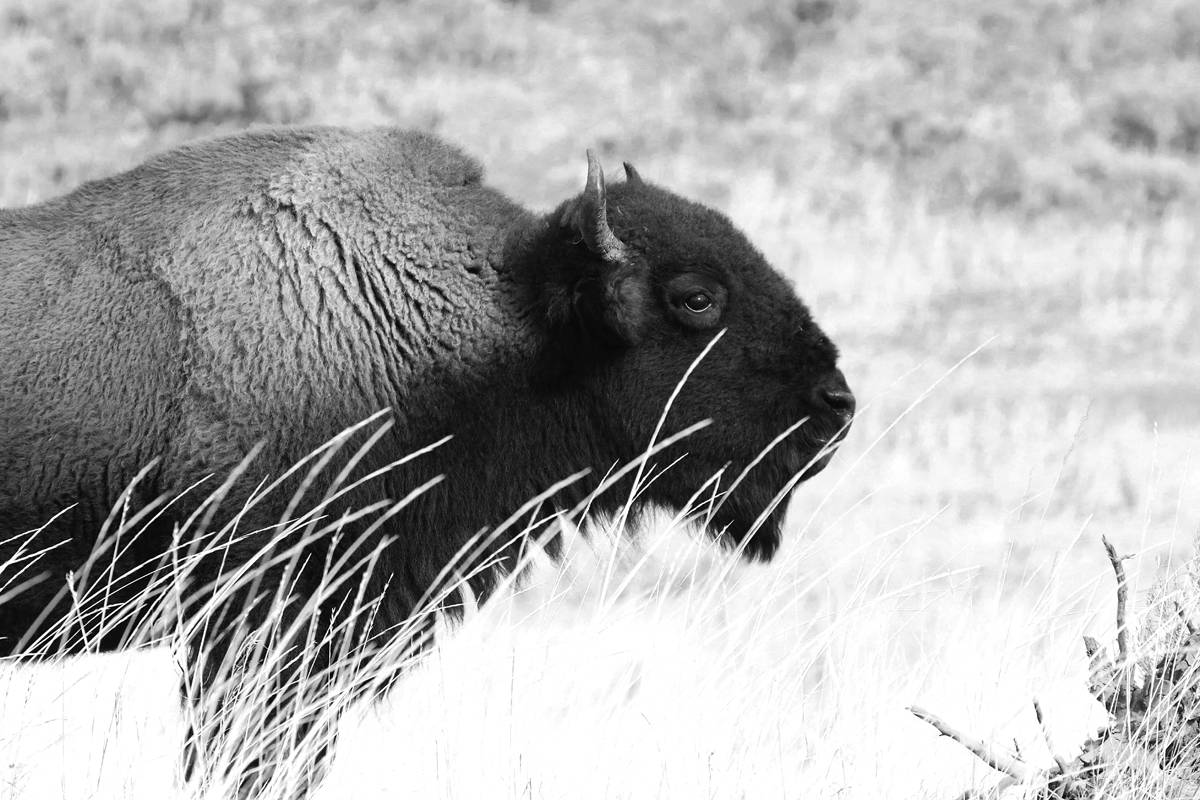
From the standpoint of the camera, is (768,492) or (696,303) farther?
(768,492)

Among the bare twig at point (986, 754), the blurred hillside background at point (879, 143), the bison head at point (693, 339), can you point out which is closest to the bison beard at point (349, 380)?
the bison head at point (693, 339)

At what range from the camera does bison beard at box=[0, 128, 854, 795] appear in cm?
421

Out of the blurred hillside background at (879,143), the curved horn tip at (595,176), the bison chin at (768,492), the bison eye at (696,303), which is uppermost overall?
the curved horn tip at (595,176)

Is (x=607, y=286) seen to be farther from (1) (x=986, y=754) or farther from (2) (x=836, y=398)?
(1) (x=986, y=754)

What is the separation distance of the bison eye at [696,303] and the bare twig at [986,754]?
1.72 metres

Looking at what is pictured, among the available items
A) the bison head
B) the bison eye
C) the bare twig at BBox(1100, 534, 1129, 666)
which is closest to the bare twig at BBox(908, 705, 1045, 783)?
the bare twig at BBox(1100, 534, 1129, 666)

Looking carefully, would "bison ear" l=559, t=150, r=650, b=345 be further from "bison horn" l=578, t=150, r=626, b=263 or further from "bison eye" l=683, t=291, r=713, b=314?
"bison eye" l=683, t=291, r=713, b=314

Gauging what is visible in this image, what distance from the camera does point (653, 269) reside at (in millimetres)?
4641

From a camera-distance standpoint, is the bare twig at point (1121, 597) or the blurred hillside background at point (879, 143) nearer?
the bare twig at point (1121, 597)

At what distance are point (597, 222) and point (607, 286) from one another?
193 millimetres

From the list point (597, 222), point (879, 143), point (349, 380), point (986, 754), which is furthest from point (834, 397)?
point (879, 143)

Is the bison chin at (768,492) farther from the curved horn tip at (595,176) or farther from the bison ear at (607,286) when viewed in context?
the curved horn tip at (595,176)

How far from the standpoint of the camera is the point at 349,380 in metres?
4.43

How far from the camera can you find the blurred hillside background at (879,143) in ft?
73.4
